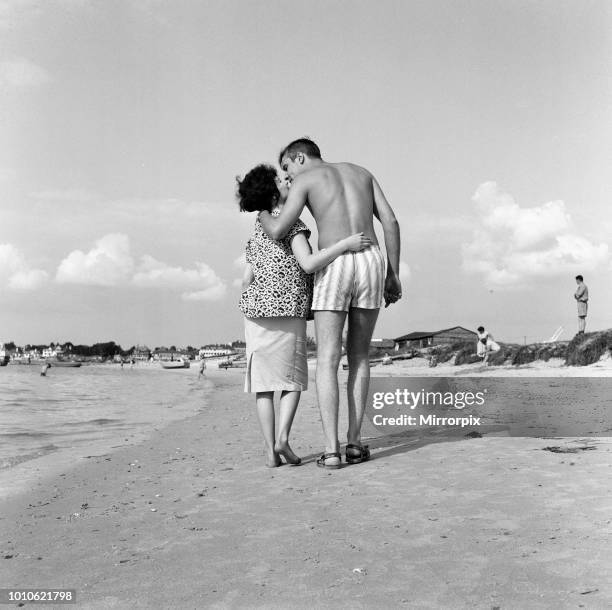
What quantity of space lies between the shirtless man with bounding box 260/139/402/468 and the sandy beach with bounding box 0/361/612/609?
1.20 ft

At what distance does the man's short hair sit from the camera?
150 inches

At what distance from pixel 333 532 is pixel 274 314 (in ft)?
4.95

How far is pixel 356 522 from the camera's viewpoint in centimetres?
239

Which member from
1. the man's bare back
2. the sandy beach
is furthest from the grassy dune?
the man's bare back

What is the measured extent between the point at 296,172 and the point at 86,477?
2.19 metres

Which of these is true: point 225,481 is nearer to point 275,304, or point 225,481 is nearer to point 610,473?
point 275,304

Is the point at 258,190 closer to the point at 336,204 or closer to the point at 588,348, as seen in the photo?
the point at 336,204

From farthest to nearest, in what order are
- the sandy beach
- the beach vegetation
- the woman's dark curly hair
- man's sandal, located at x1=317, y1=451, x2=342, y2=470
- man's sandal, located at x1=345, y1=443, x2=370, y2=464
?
1. the beach vegetation
2. the woman's dark curly hair
3. man's sandal, located at x1=345, y1=443, x2=370, y2=464
4. man's sandal, located at x1=317, y1=451, x2=342, y2=470
5. the sandy beach

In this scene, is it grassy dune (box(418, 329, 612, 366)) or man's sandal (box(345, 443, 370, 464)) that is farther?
grassy dune (box(418, 329, 612, 366))

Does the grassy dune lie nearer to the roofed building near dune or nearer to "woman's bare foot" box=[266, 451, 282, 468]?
"woman's bare foot" box=[266, 451, 282, 468]

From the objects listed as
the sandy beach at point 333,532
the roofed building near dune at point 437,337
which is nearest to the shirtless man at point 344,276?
the sandy beach at point 333,532

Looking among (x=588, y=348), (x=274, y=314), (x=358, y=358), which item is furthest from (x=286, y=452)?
(x=588, y=348)

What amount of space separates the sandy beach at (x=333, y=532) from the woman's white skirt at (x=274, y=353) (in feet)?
1.54

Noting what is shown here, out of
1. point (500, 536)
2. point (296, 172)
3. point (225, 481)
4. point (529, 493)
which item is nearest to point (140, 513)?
point (225, 481)
